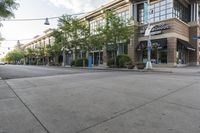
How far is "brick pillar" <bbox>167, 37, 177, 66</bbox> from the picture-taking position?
27.0m

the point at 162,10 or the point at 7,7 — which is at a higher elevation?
the point at 162,10

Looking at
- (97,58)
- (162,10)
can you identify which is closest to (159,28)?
(162,10)

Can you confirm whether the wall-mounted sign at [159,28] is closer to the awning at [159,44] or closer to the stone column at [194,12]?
the awning at [159,44]

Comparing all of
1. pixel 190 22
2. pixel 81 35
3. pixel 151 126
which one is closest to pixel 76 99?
pixel 151 126

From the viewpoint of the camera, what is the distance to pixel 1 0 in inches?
553

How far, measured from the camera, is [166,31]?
2805 centimetres

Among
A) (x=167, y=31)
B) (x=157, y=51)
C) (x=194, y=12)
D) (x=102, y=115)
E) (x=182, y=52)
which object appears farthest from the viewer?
(x=194, y=12)

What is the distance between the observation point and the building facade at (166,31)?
27719 millimetres

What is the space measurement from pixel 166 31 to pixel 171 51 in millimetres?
3403

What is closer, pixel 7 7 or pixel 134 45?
pixel 7 7

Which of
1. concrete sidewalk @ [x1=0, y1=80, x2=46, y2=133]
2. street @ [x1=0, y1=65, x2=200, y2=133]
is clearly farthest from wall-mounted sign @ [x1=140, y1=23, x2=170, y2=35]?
concrete sidewalk @ [x1=0, y1=80, x2=46, y2=133]

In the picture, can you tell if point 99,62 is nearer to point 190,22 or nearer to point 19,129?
point 190,22

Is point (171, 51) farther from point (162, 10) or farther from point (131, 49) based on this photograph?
point (162, 10)

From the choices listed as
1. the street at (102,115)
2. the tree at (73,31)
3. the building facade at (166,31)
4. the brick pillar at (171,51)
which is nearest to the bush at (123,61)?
the building facade at (166,31)
